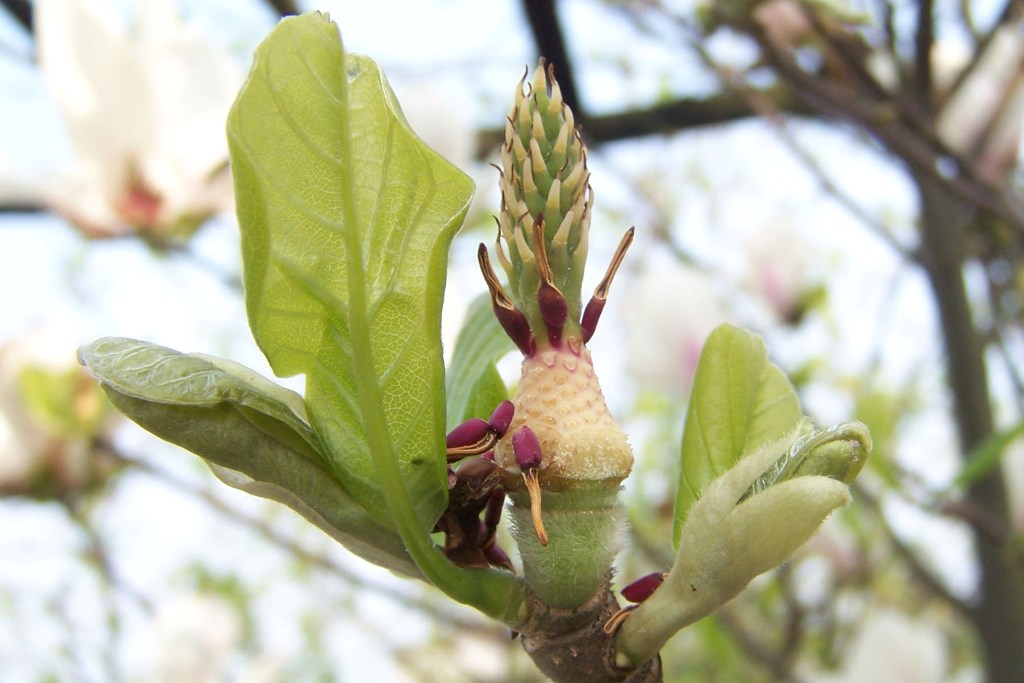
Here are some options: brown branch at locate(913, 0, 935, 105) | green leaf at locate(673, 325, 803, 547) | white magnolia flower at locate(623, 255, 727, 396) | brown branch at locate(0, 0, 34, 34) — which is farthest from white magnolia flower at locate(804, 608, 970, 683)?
brown branch at locate(0, 0, 34, 34)

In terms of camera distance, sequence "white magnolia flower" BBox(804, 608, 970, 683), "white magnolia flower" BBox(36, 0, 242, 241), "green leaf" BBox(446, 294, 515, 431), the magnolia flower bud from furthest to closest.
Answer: "white magnolia flower" BBox(804, 608, 970, 683) < "white magnolia flower" BBox(36, 0, 242, 241) < "green leaf" BBox(446, 294, 515, 431) < the magnolia flower bud

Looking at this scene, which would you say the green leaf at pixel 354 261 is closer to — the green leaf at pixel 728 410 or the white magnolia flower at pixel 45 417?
the green leaf at pixel 728 410

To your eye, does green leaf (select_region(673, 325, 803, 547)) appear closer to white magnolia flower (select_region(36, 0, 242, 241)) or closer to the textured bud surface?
the textured bud surface

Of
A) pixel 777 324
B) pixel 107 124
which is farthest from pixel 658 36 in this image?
pixel 107 124

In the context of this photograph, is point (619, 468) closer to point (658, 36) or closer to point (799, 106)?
point (658, 36)

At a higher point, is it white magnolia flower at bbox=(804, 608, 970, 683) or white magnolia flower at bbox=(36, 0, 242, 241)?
white magnolia flower at bbox=(36, 0, 242, 241)
